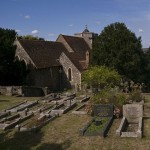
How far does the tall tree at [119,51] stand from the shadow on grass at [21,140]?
91.2 feet

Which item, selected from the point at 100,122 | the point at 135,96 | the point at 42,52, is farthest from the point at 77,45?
the point at 100,122

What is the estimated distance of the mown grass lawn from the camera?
16031mm

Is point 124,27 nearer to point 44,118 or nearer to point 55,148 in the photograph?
point 44,118

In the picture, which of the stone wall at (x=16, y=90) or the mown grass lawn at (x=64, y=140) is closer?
the mown grass lawn at (x=64, y=140)

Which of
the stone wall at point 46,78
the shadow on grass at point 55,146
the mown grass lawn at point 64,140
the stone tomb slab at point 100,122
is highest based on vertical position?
the stone wall at point 46,78

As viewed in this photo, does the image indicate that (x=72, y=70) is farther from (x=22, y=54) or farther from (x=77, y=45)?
(x=77, y=45)

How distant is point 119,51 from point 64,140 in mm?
29846

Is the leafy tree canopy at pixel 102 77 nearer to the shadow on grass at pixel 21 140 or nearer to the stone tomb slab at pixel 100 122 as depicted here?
the stone tomb slab at pixel 100 122

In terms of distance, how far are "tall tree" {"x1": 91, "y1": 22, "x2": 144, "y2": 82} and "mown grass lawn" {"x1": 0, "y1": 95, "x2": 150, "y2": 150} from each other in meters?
25.8

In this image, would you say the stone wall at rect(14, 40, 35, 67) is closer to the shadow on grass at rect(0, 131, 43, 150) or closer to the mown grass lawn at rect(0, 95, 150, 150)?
the mown grass lawn at rect(0, 95, 150, 150)

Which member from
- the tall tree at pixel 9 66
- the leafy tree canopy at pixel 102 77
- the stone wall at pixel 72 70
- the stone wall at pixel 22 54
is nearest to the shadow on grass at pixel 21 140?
the leafy tree canopy at pixel 102 77

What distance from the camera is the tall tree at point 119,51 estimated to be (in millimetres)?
45312

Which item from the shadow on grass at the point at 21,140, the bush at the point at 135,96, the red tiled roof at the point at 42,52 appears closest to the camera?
the shadow on grass at the point at 21,140

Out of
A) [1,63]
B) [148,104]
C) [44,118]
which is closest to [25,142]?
[44,118]
